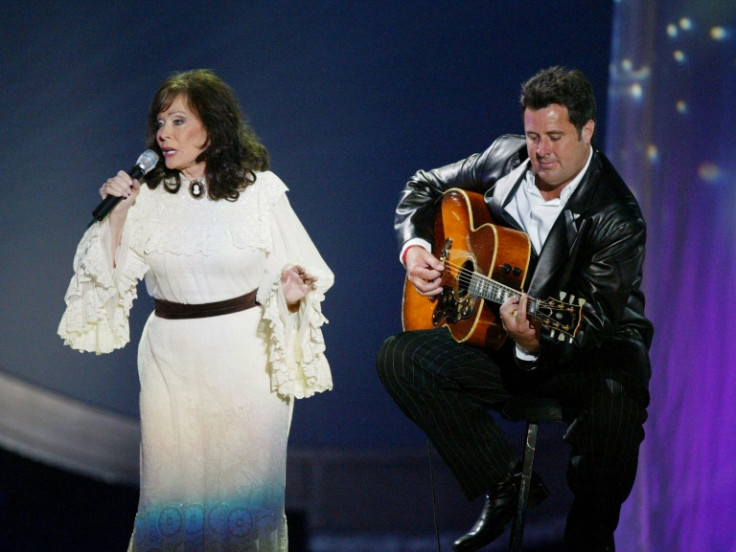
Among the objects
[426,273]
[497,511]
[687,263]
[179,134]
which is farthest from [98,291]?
[687,263]

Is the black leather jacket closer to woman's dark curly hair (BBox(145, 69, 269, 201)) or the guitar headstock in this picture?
the guitar headstock

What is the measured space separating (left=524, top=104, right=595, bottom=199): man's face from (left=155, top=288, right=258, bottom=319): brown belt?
980mm

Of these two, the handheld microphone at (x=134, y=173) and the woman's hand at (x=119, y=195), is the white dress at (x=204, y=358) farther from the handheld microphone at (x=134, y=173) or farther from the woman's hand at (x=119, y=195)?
the handheld microphone at (x=134, y=173)

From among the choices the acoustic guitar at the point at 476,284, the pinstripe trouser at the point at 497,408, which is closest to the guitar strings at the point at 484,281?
the acoustic guitar at the point at 476,284

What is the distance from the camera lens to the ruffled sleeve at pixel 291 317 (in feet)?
9.11

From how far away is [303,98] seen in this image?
3.96 meters

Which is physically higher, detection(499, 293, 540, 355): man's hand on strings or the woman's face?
the woman's face

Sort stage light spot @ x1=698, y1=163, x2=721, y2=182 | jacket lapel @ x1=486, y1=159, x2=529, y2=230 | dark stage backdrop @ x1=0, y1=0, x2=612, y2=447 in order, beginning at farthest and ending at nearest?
dark stage backdrop @ x1=0, y1=0, x2=612, y2=447 → jacket lapel @ x1=486, y1=159, x2=529, y2=230 → stage light spot @ x1=698, y1=163, x2=721, y2=182

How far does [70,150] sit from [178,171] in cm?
130

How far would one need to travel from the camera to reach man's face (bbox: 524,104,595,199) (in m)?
2.69

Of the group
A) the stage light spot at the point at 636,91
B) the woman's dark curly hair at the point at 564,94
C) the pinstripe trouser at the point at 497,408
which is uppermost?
the stage light spot at the point at 636,91

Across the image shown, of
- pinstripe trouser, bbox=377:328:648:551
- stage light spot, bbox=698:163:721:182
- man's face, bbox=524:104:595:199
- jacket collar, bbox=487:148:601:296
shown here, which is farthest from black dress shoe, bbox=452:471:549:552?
stage light spot, bbox=698:163:721:182

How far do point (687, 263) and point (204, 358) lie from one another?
5.15 ft

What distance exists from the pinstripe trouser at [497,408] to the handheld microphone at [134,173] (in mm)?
905
